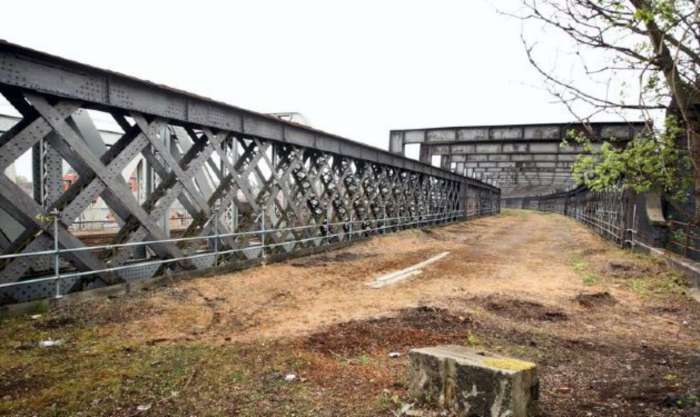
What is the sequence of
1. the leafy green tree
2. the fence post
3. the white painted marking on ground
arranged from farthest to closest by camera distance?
the white painted marking on ground
the fence post
the leafy green tree

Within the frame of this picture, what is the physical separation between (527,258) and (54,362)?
12485 mm

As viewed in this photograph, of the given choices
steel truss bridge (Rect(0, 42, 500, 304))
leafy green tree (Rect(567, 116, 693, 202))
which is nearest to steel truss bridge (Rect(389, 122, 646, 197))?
steel truss bridge (Rect(0, 42, 500, 304))

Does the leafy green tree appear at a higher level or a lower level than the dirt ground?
higher

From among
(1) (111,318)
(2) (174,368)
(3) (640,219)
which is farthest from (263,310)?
(3) (640,219)

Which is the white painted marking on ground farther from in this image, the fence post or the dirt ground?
the fence post

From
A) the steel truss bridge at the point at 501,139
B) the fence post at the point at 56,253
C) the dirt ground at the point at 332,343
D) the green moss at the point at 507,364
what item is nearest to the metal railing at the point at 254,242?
the fence post at the point at 56,253

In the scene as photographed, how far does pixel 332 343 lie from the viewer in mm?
5309

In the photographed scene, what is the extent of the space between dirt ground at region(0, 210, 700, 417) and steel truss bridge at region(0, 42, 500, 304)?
2.73ft

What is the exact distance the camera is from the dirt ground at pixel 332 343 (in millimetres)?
3773

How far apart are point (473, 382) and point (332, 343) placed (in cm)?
235

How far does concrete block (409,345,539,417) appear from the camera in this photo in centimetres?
315

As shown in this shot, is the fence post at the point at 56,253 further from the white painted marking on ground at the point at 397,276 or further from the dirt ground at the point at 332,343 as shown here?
the white painted marking on ground at the point at 397,276

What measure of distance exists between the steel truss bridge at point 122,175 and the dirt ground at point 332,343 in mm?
831

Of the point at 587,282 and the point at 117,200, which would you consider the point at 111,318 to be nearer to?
the point at 117,200
